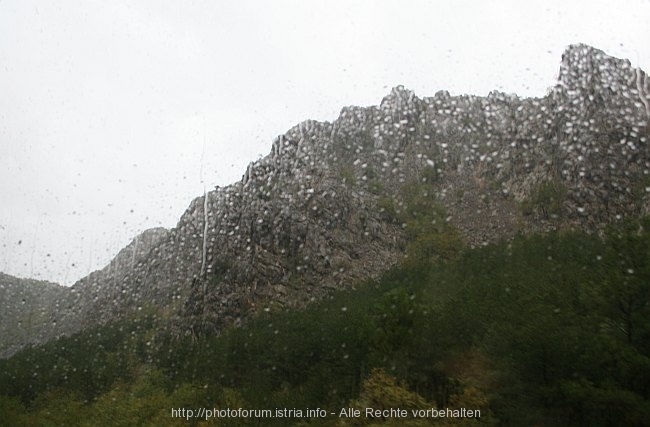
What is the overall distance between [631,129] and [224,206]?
4528 cm

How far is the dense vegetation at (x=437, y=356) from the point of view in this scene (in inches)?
605

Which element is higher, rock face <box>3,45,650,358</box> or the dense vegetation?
rock face <box>3,45,650,358</box>

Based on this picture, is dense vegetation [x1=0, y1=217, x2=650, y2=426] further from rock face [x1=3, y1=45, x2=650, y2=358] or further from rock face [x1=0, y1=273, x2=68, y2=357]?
rock face [x1=0, y1=273, x2=68, y2=357]

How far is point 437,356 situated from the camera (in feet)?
79.8

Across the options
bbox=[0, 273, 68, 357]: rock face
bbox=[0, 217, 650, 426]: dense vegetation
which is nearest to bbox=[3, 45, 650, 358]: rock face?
bbox=[0, 217, 650, 426]: dense vegetation

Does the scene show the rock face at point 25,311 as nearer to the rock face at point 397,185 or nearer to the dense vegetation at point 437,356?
the rock face at point 397,185

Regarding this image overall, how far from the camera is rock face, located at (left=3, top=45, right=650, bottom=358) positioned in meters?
54.1

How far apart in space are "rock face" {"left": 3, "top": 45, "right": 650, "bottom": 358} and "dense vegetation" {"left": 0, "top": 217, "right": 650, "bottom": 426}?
6719mm

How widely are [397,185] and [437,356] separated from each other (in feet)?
206

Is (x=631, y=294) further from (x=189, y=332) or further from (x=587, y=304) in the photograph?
(x=189, y=332)

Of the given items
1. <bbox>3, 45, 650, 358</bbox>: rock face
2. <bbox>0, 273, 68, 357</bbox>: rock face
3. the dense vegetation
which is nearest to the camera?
the dense vegetation

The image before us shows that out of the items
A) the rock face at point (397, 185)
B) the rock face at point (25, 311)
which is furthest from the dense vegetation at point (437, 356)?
the rock face at point (25, 311)

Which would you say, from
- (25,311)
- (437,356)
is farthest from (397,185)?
(25,311)

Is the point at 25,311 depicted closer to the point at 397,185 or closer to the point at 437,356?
the point at 397,185
